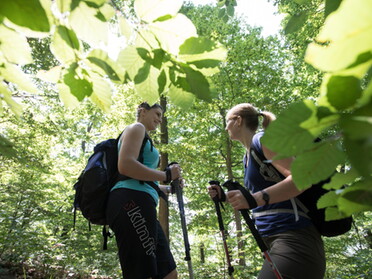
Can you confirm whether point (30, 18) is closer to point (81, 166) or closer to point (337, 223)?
point (337, 223)

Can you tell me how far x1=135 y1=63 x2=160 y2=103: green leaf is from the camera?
2.52ft

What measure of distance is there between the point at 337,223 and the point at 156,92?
59.0 inches

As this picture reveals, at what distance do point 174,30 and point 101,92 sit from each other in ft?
0.93

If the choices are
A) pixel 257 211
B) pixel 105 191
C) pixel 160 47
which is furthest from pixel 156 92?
pixel 105 191

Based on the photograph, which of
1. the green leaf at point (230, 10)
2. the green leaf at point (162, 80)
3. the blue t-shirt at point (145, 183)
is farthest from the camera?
the green leaf at point (230, 10)

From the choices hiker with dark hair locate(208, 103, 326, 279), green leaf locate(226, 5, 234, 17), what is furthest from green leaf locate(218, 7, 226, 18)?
hiker with dark hair locate(208, 103, 326, 279)

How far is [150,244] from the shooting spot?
205cm

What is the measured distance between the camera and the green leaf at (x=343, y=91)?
1.05 feet

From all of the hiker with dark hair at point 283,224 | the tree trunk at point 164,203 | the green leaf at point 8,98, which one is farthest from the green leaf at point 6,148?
the tree trunk at point 164,203

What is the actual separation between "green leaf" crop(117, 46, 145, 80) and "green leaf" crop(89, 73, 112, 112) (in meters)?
0.09

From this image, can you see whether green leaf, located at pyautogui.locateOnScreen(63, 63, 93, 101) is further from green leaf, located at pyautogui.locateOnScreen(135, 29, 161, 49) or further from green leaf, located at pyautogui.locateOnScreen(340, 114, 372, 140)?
green leaf, located at pyautogui.locateOnScreen(340, 114, 372, 140)

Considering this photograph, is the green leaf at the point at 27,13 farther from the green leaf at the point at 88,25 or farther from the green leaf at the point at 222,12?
the green leaf at the point at 222,12

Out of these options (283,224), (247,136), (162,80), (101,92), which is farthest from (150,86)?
(247,136)

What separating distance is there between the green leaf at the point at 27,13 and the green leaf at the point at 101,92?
211mm
